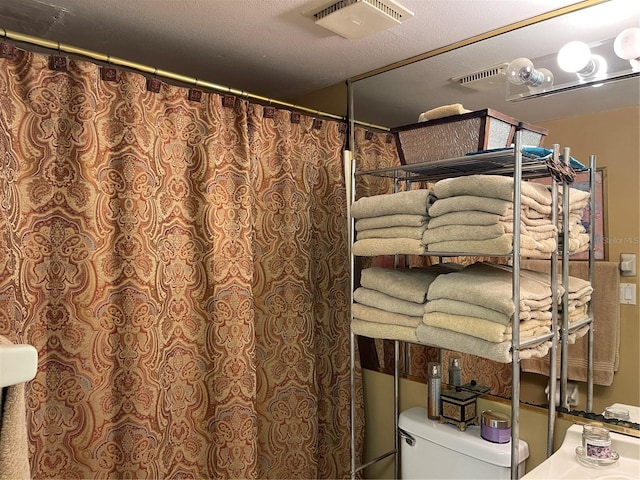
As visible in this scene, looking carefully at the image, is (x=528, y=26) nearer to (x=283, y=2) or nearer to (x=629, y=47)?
(x=629, y=47)

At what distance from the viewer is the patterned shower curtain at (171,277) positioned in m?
1.31

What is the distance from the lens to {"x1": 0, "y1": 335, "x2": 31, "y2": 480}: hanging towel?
47cm

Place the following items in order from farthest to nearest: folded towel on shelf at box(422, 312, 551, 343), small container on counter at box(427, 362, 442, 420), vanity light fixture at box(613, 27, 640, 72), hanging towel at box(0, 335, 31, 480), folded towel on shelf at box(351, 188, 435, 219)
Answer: small container on counter at box(427, 362, 442, 420)
folded towel on shelf at box(351, 188, 435, 219)
vanity light fixture at box(613, 27, 640, 72)
folded towel on shelf at box(422, 312, 551, 343)
hanging towel at box(0, 335, 31, 480)

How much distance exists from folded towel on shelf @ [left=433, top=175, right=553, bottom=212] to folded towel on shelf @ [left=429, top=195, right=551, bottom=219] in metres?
0.01

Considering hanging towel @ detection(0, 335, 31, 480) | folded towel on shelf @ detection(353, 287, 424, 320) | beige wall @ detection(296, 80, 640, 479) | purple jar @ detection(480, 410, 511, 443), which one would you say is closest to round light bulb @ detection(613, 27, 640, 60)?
beige wall @ detection(296, 80, 640, 479)

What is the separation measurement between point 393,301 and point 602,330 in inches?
23.7

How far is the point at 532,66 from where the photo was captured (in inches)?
59.2

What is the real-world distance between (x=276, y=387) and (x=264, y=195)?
73cm

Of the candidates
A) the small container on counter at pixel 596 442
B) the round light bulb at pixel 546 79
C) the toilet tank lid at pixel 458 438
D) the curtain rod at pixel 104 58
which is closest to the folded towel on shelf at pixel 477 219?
the round light bulb at pixel 546 79

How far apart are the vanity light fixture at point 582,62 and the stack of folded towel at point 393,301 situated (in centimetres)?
69

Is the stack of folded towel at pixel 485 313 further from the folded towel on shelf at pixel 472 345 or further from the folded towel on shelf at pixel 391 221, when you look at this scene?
the folded towel on shelf at pixel 391 221

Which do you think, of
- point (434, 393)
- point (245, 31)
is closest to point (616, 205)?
point (434, 393)

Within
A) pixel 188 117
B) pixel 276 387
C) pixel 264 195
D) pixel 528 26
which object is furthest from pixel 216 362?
pixel 528 26

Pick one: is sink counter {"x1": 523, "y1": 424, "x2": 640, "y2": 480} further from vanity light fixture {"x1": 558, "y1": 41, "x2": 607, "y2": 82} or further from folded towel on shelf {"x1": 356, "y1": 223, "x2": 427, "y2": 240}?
vanity light fixture {"x1": 558, "y1": 41, "x2": 607, "y2": 82}
